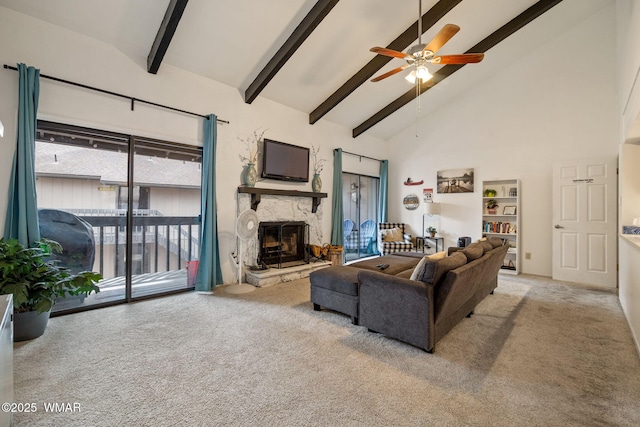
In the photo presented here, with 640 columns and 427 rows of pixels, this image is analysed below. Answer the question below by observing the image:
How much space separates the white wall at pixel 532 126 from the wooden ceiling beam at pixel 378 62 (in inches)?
75.4

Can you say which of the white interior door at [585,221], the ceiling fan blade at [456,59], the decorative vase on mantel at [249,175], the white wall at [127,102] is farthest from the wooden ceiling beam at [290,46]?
the white interior door at [585,221]

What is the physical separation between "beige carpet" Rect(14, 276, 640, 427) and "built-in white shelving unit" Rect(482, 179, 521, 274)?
226 centimetres

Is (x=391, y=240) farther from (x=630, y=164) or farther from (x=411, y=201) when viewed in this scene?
(x=630, y=164)

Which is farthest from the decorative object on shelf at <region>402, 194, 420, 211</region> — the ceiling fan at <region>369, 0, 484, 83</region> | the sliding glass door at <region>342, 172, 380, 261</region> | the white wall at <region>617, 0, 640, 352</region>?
the ceiling fan at <region>369, 0, 484, 83</region>

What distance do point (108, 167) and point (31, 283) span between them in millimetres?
1488

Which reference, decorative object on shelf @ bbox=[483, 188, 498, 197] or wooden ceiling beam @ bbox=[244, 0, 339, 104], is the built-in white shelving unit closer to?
decorative object on shelf @ bbox=[483, 188, 498, 197]

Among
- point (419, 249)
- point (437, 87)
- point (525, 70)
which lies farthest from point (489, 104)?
point (419, 249)

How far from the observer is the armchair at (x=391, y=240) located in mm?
6141

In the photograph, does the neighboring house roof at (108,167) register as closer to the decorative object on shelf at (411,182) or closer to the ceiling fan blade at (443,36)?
the ceiling fan blade at (443,36)

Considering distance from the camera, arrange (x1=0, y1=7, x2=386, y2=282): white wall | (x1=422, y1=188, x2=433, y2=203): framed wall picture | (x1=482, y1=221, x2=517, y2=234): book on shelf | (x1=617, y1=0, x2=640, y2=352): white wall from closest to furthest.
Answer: (x1=617, y1=0, x2=640, y2=352): white wall → (x1=0, y1=7, x2=386, y2=282): white wall → (x1=482, y1=221, x2=517, y2=234): book on shelf → (x1=422, y1=188, x2=433, y2=203): framed wall picture

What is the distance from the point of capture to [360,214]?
7.01 meters

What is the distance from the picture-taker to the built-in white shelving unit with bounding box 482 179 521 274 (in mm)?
5395

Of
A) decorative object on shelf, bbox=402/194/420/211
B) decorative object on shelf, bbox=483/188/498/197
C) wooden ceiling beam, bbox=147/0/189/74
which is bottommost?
decorative object on shelf, bbox=402/194/420/211

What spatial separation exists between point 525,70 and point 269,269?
5.91 metres
